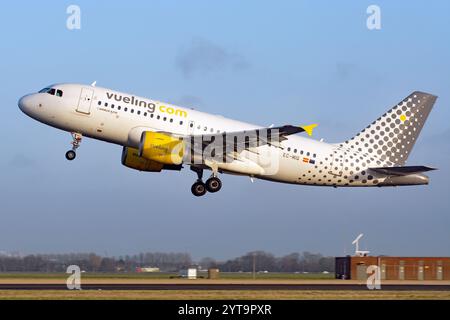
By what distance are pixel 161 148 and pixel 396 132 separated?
17156 millimetres

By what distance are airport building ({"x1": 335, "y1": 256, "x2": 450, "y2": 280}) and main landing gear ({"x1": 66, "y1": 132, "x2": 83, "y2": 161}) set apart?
26.5 m

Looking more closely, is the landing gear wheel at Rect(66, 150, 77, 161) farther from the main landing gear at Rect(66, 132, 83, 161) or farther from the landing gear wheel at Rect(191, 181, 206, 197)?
the landing gear wheel at Rect(191, 181, 206, 197)

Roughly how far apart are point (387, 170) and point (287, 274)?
28.4 m

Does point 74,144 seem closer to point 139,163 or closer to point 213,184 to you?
point 139,163

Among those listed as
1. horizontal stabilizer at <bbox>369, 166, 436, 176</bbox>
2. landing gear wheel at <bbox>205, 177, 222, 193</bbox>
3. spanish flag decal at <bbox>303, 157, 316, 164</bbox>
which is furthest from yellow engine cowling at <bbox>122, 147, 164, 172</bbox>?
horizontal stabilizer at <bbox>369, 166, 436, 176</bbox>

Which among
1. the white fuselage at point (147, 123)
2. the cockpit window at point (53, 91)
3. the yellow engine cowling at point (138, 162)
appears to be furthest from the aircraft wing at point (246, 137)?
the cockpit window at point (53, 91)

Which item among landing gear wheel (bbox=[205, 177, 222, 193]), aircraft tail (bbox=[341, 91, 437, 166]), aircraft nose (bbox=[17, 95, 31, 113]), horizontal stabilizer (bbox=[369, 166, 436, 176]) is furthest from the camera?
aircraft tail (bbox=[341, 91, 437, 166])

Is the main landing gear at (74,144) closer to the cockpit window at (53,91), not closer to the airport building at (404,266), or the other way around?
the cockpit window at (53,91)

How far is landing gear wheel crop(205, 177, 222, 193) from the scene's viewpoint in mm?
54781

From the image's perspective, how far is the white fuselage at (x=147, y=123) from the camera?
52.2m

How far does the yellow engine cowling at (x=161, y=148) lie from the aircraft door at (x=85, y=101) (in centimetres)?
371

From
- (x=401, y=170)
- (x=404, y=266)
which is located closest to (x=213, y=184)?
(x=401, y=170)

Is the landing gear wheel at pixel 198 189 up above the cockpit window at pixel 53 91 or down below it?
below
